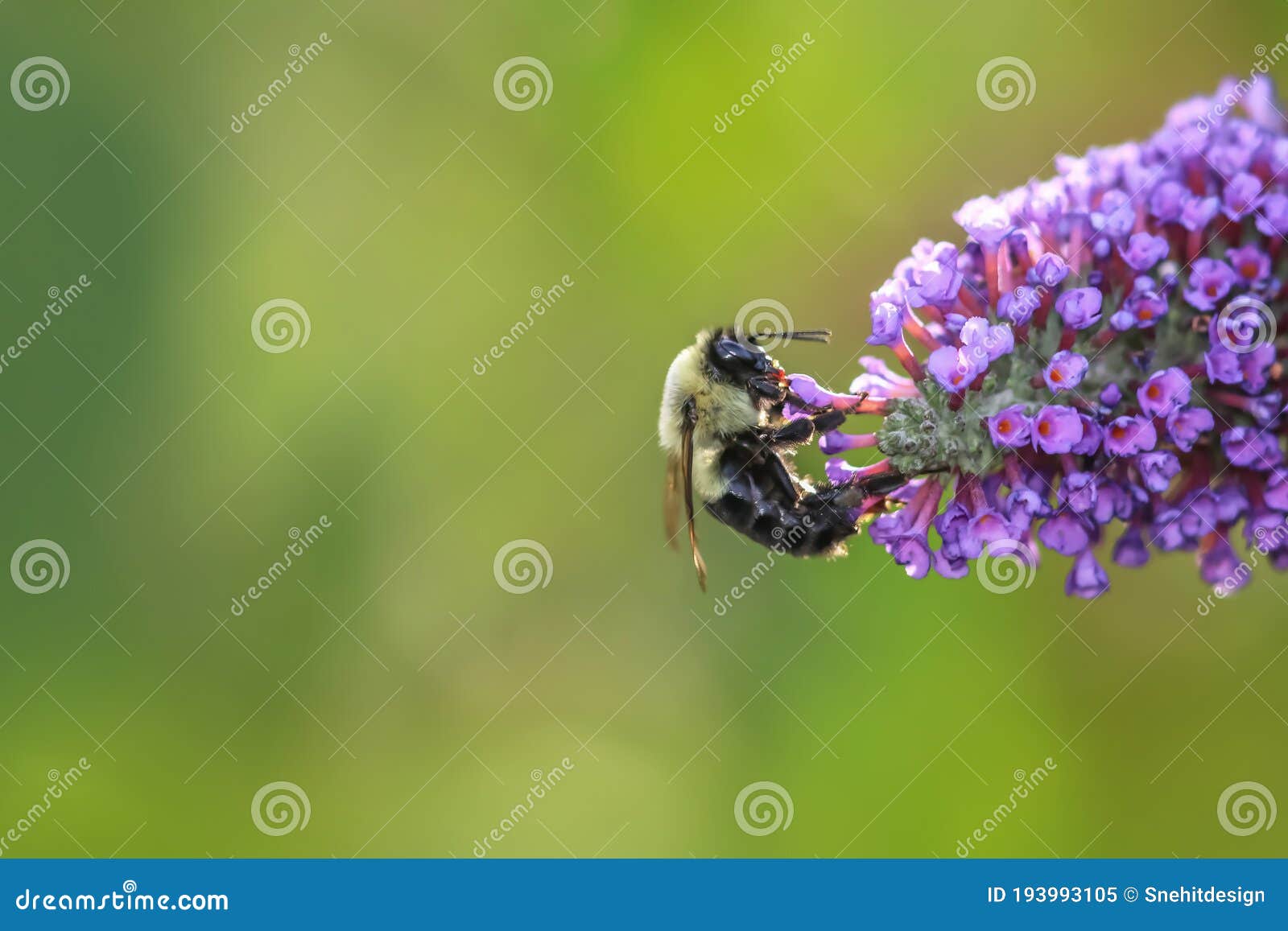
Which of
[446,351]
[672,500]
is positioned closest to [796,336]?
[672,500]

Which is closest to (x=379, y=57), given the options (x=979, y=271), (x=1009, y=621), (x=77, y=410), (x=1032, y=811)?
(x=77, y=410)

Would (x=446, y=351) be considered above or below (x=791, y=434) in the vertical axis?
below

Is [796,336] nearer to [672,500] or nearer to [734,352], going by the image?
[734,352]

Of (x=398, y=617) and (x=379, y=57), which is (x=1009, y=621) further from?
(x=379, y=57)

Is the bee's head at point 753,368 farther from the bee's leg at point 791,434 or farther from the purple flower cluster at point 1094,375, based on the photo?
the purple flower cluster at point 1094,375

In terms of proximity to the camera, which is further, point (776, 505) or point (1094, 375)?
point (776, 505)

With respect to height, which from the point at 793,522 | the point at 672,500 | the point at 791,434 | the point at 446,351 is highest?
the point at 791,434

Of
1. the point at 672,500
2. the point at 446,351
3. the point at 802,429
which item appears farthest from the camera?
the point at 446,351
